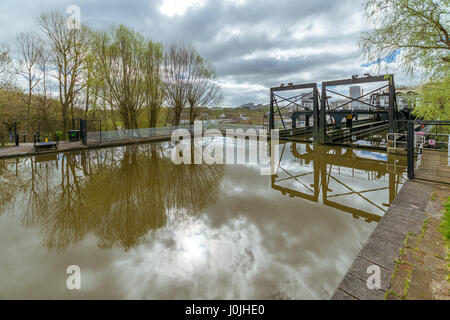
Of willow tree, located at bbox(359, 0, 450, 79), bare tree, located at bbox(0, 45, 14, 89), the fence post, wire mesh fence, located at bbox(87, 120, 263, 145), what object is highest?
bare tree, located at bbox(0, 45, 14, 89)

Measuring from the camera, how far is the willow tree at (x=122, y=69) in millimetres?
12312

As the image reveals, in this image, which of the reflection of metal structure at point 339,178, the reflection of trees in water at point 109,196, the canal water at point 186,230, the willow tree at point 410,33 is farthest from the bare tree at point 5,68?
the willow tree at point 410,33

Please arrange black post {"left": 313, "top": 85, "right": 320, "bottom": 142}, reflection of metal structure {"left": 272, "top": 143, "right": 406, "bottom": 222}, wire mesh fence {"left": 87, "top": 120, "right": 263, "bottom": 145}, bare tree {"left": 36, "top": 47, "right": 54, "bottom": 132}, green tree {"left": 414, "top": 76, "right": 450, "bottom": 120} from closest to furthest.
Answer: reflection of metal structure {"left": 272, "top": 143, "right": 406, "bottom": 222}
green tree {"left": 414, "top": 76, "right": 450, "bottom": 120}
wire mesh fence {"left": 87, "top": 120, "right": 263, "bottom": 145}
black post {"left": 313, "top": 85, "right": 320, "bottom": 142}
bare tree {"left": 36, "top": 47, "right": 54, "bottom": 132}

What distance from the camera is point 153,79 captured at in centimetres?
1429

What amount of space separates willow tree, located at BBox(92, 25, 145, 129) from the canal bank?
14.0 metres

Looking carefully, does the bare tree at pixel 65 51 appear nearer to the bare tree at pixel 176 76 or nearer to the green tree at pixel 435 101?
the bare tree at pixel 176 76

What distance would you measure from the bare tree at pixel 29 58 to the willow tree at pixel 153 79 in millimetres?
6063

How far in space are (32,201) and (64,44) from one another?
12.5 meters

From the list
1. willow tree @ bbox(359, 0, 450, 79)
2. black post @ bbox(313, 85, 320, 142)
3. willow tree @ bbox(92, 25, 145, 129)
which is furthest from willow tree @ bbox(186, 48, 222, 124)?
willow tree @ bbox(359, 0, 450, 79)

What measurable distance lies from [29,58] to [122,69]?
17.2 feet

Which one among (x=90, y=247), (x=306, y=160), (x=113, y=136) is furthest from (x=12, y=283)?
(x=113, y=136)

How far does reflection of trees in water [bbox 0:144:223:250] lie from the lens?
10.2ft

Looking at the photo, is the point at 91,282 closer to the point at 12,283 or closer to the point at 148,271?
the point at 148,271

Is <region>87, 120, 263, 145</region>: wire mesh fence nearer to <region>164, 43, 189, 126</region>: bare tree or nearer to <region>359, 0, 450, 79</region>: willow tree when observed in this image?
<region>164, 43, 189, 126</region>: bare tree
